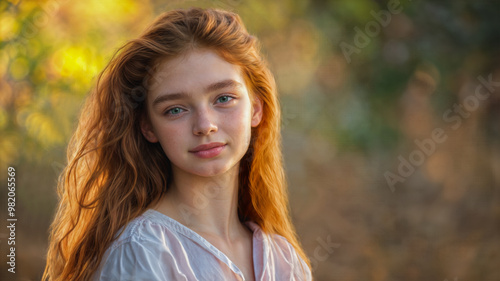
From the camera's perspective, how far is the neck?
6.03ft

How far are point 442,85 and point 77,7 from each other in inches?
90.2

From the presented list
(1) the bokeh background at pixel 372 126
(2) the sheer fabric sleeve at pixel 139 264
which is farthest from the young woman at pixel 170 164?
(1) the bokeh background at pixel 372 126

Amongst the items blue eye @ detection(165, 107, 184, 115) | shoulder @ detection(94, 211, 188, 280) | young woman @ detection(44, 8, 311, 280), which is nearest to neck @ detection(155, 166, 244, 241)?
young woman @ detection(44, 8, 311, 280)

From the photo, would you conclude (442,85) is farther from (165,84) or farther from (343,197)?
(165,84)

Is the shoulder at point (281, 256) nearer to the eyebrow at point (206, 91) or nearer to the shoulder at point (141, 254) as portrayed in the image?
the shoulder at point (141, 254)

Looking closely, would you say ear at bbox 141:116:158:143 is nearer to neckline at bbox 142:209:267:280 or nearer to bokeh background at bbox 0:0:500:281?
neckline at bbox 142:209:267:280

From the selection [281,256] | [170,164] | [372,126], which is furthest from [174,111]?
[372,126]

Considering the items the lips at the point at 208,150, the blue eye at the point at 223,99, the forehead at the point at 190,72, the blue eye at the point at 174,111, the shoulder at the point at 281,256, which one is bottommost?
the shoulder at the point at 281,256

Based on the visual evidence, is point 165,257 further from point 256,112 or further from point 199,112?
point 256,112

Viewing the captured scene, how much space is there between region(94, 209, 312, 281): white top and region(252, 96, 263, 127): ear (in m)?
0.44

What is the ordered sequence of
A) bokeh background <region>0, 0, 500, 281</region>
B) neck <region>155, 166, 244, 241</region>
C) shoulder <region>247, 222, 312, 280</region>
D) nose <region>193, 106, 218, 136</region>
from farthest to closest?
1. bokeh background <region>0, 0, 500, 281</region>
2. shoulder <region>247, 222, 312, 280</region>
3. neck <region>155, 166, 244, 241</region>
4. nose <region>193, 106, 218, 136</region>

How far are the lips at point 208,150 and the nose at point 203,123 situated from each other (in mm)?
41

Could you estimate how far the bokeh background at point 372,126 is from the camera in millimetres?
3504

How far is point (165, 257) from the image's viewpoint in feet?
5.41
